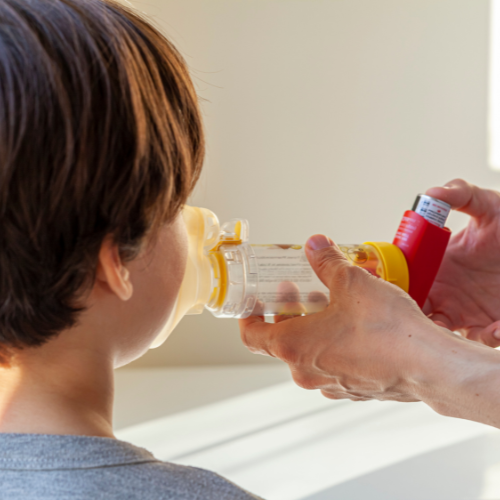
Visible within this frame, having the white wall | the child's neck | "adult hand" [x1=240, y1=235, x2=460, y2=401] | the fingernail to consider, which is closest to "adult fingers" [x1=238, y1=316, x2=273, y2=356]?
"adult hand" [x1=240, y1=235, x2=460, y2=401]

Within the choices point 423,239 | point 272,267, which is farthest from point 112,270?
point 423,239

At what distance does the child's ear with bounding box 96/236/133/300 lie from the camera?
16.3 inches

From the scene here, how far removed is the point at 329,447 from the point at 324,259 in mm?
573

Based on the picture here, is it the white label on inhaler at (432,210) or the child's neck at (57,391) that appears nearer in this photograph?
the child's neck at (57,391)

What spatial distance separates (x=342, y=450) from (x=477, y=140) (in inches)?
35.6

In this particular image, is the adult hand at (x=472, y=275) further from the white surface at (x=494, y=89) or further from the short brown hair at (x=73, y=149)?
the white surface at (x=494, y=89)

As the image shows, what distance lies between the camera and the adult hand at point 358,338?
0.53 metres

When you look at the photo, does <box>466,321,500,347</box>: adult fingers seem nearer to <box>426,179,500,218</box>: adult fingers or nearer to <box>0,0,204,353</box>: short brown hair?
<box>426,179,500,218</box>: adult fingers

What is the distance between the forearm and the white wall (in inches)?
34.0

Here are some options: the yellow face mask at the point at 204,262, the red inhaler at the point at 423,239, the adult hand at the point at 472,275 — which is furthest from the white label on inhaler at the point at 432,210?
the yellow face mask at the point at 204,262

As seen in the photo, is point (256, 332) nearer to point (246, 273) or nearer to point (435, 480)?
point (246, 273)

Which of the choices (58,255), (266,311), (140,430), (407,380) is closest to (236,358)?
(140,430)

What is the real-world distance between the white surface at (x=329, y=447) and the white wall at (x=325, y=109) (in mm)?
309

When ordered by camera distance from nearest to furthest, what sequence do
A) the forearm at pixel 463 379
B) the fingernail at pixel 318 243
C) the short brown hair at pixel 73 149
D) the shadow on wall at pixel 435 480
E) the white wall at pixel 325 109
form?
1. the short brown hair at pixel 73 149
2. the forearm at pixel 463 379
3. the fingernail at pixel 318 243
4. the shadow on wall at pixel 435 480
5. the white wall at pixel 325 109
